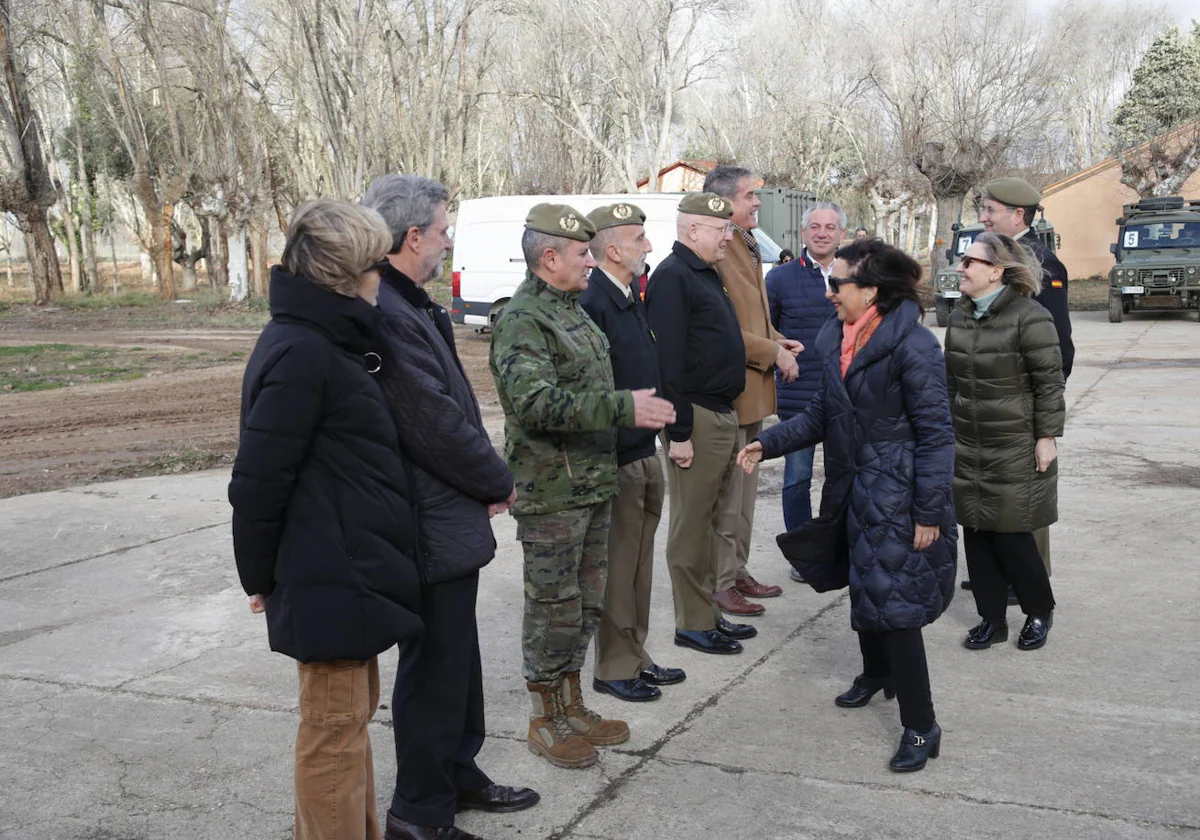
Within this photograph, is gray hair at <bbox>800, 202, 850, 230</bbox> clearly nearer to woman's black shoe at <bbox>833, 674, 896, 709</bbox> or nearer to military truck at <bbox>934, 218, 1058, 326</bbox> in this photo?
woman's black shoe at <bbox>833, 674, 896, 709</bbox>

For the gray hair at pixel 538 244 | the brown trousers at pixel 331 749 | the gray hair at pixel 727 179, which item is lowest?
the brown trousers at pixel 331 749

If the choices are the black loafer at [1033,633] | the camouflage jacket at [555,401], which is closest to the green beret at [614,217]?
the camouflage jacket at [555,401]

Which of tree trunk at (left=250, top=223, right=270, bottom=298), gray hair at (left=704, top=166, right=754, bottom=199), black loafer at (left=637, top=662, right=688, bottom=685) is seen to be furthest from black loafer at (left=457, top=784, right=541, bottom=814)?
tree trunk at (left=250, top=223, right=270, bottom=298)

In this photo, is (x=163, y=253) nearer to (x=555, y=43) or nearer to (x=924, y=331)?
(x=555, y=43)

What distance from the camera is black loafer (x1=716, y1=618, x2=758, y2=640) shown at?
5.29 metres

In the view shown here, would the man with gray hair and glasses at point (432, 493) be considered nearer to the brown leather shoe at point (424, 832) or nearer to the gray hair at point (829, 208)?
the brown leather shoe at point (424, 832)

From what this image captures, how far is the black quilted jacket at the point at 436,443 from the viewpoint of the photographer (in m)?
3.12

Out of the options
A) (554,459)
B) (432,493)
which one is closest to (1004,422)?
(554,459)

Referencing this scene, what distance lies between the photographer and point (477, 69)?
37250 millimetres

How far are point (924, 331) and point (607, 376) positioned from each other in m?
1.09

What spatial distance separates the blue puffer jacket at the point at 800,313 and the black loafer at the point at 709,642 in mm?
1612

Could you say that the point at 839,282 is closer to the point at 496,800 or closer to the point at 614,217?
the point at 614,217

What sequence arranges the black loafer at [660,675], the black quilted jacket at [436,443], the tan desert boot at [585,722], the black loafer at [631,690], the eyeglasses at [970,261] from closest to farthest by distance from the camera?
the black quilted jacket at [436,443]
the tan desert boot at [585,722]
the black loafer at [631,690]
the black loafer at [660,675]
the eyeglasses at [970,261]

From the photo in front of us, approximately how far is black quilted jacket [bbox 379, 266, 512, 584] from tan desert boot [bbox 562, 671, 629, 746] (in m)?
0.95
